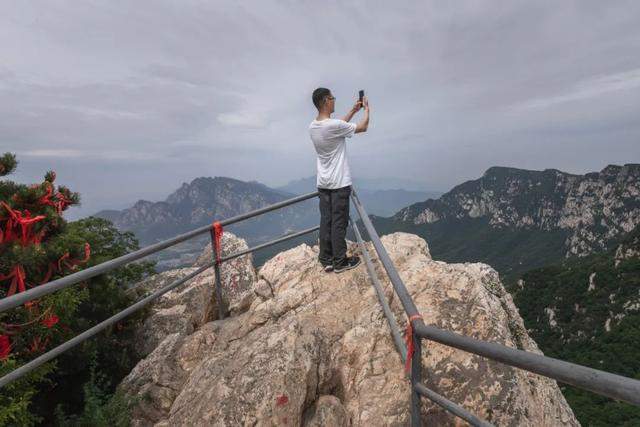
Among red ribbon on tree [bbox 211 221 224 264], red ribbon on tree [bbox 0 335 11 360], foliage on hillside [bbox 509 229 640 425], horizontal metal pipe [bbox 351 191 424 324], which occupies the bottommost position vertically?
foliage on hillside [bbox 509 229 640 425]

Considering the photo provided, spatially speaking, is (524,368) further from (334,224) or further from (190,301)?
(190,301)

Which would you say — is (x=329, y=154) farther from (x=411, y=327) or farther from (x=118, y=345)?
(x=118, y=345)

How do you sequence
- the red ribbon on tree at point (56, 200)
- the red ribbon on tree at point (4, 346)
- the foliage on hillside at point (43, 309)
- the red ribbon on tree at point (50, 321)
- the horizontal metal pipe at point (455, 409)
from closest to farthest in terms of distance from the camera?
the horizontal metal pipe at point (455, 409) < the red ribbon on tree at point (4, 346) < the foliage on hillside at point (43, 309) < the red ribbon on tree at point (50, 321) < the red ribbon on tree at point (56, 200)

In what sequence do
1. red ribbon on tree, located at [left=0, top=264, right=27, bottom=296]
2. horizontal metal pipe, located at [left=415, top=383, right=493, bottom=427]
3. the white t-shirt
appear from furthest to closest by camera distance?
the white t-shirt
red ribbon on tree, located at [left=0, top=264, right=27, bottom=296]
horizontal metal pipe, located at [left=415, top=383, right=493, bottom=427]

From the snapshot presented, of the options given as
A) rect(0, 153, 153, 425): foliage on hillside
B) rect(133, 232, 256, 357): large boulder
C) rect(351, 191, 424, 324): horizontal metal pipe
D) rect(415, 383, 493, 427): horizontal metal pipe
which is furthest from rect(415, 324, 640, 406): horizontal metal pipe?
rect(133, 232, 256, 357): large boulder

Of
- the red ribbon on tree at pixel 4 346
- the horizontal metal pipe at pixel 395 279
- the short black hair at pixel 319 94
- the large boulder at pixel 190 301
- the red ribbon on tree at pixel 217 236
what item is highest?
the short black hair at pixel 319 94

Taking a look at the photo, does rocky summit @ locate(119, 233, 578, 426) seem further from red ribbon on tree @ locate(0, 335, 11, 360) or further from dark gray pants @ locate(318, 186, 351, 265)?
red ribbon on tree @ locate(0, 335, 11, 360)

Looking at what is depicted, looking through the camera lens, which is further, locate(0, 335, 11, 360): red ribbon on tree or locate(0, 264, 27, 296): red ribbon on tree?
locate(0, 264, 27, 296): red ribbon on tree

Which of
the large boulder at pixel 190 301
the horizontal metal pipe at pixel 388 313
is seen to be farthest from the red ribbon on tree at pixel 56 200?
the horizontal metal pipe at pixel 388 313

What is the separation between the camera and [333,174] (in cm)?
672

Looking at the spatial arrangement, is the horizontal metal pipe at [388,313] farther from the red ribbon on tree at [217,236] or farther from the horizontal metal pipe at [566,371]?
the red ribbon on tree at [217,236]

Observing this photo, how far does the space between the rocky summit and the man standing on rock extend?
424 mm

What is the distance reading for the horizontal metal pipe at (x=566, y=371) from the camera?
169cm

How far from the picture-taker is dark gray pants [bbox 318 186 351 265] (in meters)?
6.76
